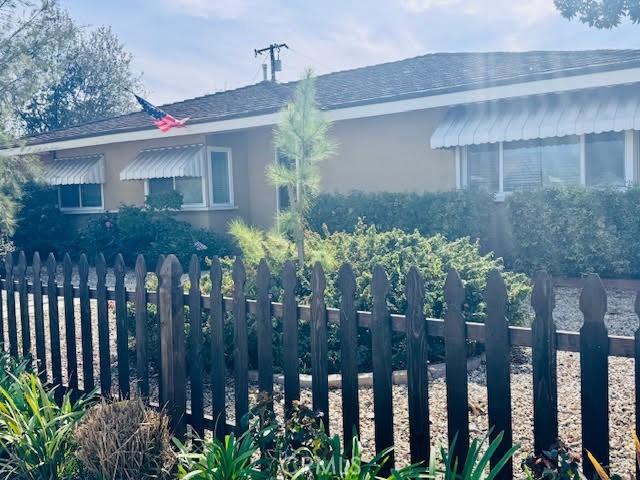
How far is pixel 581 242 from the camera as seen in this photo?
9.40m

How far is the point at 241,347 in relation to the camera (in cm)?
362

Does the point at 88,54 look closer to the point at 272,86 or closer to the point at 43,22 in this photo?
the point at 272,86

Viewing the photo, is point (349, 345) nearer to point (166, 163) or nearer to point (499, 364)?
point (499, 364)

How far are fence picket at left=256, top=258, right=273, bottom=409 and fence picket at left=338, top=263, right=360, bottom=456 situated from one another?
50 cm

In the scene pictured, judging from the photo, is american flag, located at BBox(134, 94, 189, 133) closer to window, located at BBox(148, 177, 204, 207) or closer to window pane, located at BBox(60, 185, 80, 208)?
window, located at BBox(148, 177, 204, 207)

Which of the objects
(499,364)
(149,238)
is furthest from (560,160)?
(499,364)

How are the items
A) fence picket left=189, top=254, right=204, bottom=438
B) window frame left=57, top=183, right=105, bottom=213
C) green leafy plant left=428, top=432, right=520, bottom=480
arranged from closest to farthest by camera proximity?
green leafy plant left=428, top=432, right=520, bottom=480 → fence picket left=189, top=254, right=204, bottom=438 → window frame left=57, top=183, right=105, bottom=213

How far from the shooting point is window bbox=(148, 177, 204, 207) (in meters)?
16.1

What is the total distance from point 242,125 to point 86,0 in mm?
4199

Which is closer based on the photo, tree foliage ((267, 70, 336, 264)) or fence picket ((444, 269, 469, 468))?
fence picket ((444, 269, 469, 468))

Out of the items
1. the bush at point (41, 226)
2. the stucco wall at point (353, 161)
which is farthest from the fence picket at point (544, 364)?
the bush at point (41, 226)

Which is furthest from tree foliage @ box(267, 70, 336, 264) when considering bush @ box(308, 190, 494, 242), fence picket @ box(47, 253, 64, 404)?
bush @ box(308, 190, 494, 242)

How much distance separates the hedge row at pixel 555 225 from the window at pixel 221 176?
20.6 ft

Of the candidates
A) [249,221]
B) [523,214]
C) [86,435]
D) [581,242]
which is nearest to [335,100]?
[249,221]
